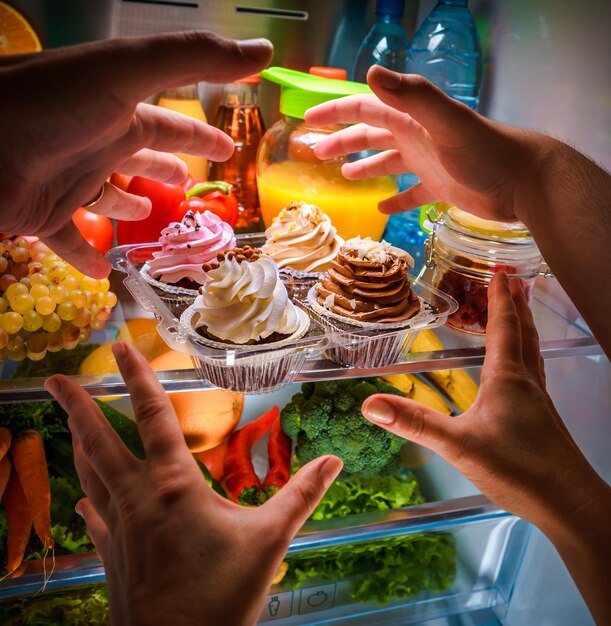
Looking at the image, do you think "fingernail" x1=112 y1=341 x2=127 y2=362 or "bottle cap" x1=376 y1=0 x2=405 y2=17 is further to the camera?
"bottle cap" x1=376 y1=0 x2=405 y2=17

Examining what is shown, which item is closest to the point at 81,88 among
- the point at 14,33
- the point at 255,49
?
the point at 255,49

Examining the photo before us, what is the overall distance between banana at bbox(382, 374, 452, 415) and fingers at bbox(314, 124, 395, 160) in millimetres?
530

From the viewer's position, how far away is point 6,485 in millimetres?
1151

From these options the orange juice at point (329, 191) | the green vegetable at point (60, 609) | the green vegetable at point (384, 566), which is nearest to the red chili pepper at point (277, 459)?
the green vegetable at point (384, 566)

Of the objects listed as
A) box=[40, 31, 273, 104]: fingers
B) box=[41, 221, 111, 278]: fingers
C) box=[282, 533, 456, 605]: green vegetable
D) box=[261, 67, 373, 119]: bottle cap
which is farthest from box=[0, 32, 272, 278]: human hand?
box=[282, 533, 456, 605]: green vegetable

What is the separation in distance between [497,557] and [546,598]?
14 centimetres

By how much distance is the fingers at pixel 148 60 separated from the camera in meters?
0.64

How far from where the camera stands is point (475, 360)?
3.82ft

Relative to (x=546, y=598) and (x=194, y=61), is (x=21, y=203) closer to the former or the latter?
(x=194, y=61)

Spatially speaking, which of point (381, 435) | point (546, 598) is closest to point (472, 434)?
point (381, 435)

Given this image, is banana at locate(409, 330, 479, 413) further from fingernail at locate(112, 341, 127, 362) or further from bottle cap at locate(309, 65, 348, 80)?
fingernail at locate(112, 341, 127, 362)

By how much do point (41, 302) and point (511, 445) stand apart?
30.5 inches

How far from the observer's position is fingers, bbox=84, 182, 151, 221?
3.55 ft

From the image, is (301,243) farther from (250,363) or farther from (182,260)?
(250,363)
